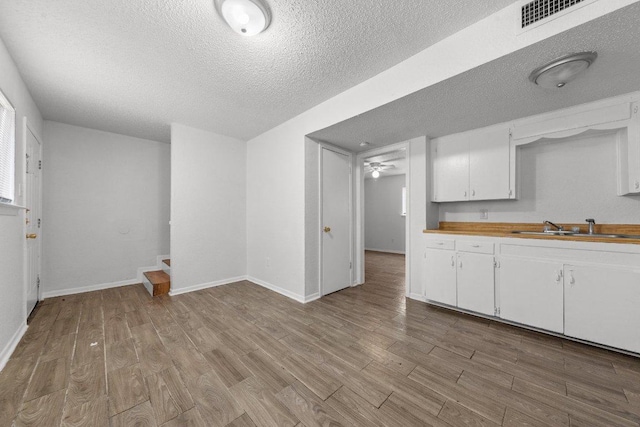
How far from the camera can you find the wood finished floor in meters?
1.32

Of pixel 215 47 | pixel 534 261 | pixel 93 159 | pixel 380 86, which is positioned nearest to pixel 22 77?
pixel 93 159

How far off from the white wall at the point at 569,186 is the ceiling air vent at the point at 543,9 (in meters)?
1.66

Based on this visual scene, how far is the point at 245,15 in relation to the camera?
1.55 metres

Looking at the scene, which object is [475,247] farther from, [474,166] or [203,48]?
[203,48]

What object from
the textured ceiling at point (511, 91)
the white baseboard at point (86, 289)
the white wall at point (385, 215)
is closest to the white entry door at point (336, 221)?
the textured ceiling at point (511, 91)

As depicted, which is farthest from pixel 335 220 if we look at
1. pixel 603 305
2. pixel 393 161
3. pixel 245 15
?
pixel 393 161

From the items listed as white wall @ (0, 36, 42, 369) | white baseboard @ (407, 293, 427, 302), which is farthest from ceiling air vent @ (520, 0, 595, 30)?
white wall @ (0, 36, 42, 369)

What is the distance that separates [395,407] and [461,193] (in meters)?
2.47

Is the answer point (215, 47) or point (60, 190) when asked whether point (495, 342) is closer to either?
point (215, 47)

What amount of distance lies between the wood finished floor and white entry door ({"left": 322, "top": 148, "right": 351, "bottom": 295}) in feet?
2.78

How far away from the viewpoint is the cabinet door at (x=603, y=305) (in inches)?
70.4

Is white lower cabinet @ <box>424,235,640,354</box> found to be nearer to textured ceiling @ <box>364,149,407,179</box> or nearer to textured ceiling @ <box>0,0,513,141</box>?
textured ceiling @ <box>0,0,513,141</box>

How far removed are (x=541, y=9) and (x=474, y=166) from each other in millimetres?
1695

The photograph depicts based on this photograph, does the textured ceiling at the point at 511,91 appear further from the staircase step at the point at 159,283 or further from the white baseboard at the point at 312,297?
the staircase step at the point at 159,283
